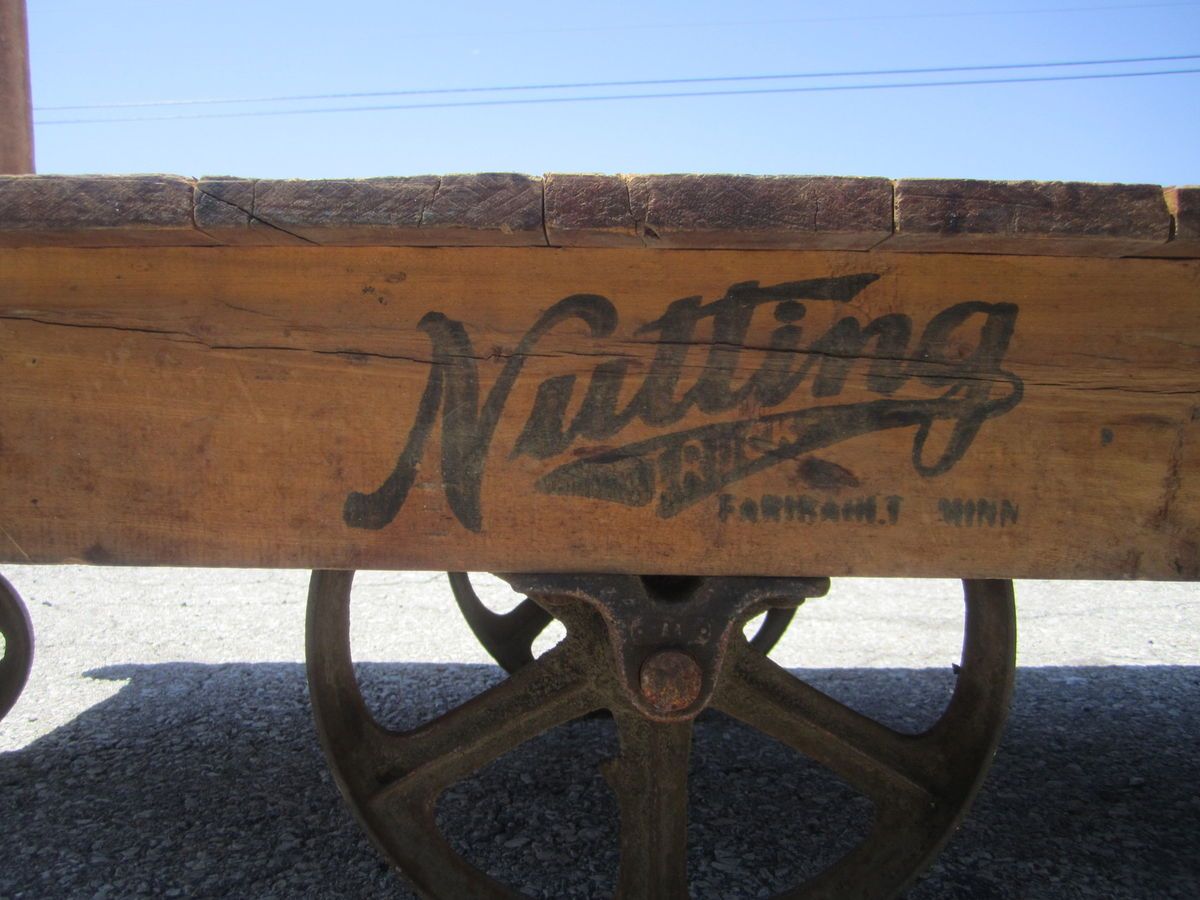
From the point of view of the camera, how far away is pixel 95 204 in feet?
4.35

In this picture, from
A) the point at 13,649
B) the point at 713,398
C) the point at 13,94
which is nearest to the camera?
the point at 713,398

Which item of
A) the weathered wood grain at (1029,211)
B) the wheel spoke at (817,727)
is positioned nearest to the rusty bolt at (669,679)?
the wheel spoke at (817,727)

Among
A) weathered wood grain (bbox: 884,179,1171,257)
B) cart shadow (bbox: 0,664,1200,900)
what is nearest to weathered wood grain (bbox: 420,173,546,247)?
weathered wood grain (bbox: 884,179,1171,257)

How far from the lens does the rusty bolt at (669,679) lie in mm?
1552

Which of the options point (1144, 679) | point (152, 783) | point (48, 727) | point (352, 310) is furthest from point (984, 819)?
point (48, 727)

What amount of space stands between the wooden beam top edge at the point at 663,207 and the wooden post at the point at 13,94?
1304 mm

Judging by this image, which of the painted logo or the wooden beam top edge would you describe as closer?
the wooden beam top edge

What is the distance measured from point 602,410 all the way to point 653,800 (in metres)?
0.75

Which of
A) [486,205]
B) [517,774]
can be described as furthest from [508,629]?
[486,205]

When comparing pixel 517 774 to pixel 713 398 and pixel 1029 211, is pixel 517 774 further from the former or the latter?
pixel 1029 211

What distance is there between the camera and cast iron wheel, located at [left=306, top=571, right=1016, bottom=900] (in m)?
1.71

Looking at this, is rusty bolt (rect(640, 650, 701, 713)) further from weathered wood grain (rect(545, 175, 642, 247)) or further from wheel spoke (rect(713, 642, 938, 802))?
weathered wood grain (rect(545, 175, 642, 247))

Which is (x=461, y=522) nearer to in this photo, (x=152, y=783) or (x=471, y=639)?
(x=152, y=783)

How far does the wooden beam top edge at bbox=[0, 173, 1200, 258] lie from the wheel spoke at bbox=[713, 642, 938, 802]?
0.82 m
